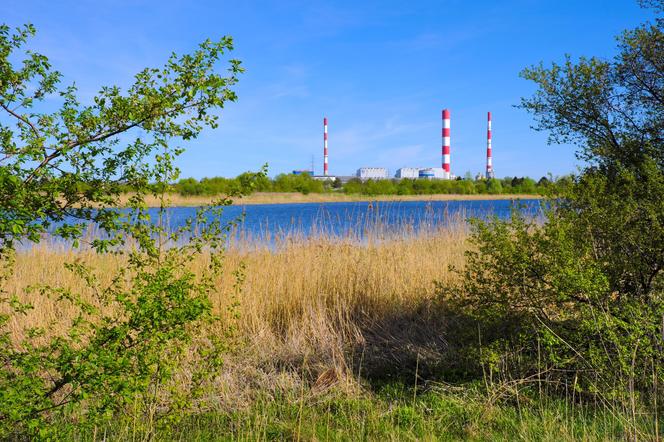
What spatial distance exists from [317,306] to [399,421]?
2672mm

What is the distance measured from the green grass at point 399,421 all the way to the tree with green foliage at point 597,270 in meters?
0.28

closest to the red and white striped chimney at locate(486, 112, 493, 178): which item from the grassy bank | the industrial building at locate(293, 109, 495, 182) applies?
the industrial building at locate(293, 109, 495, 182)

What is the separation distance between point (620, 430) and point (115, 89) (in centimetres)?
366

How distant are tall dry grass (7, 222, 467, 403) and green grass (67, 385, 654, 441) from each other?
0.33 meters

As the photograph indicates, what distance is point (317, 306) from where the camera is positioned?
6305 mm

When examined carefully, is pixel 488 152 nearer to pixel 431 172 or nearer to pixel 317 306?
pixel 431 172

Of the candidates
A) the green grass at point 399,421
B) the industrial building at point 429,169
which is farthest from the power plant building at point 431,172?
the green grass at point 399,421

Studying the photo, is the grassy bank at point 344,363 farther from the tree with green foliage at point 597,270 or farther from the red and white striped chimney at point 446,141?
the red and white striped chimney at point 446,141

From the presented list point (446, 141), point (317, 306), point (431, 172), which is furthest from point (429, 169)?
point (317, 306)

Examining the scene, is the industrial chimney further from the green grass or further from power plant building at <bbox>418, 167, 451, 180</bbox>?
the green grass

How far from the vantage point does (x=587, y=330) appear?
13.5ft

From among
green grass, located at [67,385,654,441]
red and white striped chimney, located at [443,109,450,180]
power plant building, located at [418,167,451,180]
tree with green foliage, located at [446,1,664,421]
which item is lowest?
green grass, located at [67,385,654,441]

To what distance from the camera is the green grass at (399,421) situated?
3.44 meters

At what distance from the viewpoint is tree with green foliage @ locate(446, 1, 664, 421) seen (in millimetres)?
3916
